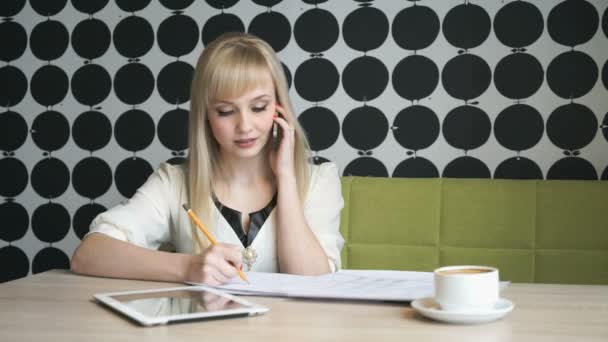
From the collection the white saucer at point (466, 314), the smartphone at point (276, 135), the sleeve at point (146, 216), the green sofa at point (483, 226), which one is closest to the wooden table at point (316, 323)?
the white saucer at point (466, 314)

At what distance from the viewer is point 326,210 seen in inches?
70.7

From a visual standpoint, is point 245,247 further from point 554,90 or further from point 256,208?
point 554,90

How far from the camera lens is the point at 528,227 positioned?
2.00 m

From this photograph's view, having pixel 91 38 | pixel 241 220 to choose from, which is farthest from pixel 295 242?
pixel 91 38

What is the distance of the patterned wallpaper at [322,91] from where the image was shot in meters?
2.22

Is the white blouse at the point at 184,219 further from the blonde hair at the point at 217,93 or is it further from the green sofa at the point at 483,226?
the green sofa at the point at 483,226

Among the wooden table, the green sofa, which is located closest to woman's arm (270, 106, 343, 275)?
the green sofa

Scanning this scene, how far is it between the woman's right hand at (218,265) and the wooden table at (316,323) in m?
0.13

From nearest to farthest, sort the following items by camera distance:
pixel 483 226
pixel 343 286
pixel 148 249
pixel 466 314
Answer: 1. pixel 466 314
2. pixel 343 286
3. pixel 148 249
4. pixel 483 226

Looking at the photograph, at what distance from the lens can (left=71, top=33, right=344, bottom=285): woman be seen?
1629 mm

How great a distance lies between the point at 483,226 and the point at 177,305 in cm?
129

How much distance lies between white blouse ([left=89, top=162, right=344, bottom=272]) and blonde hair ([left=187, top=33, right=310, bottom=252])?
0.11 feet

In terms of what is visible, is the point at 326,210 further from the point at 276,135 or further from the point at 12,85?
the point at 12,85

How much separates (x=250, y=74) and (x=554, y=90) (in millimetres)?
1162
